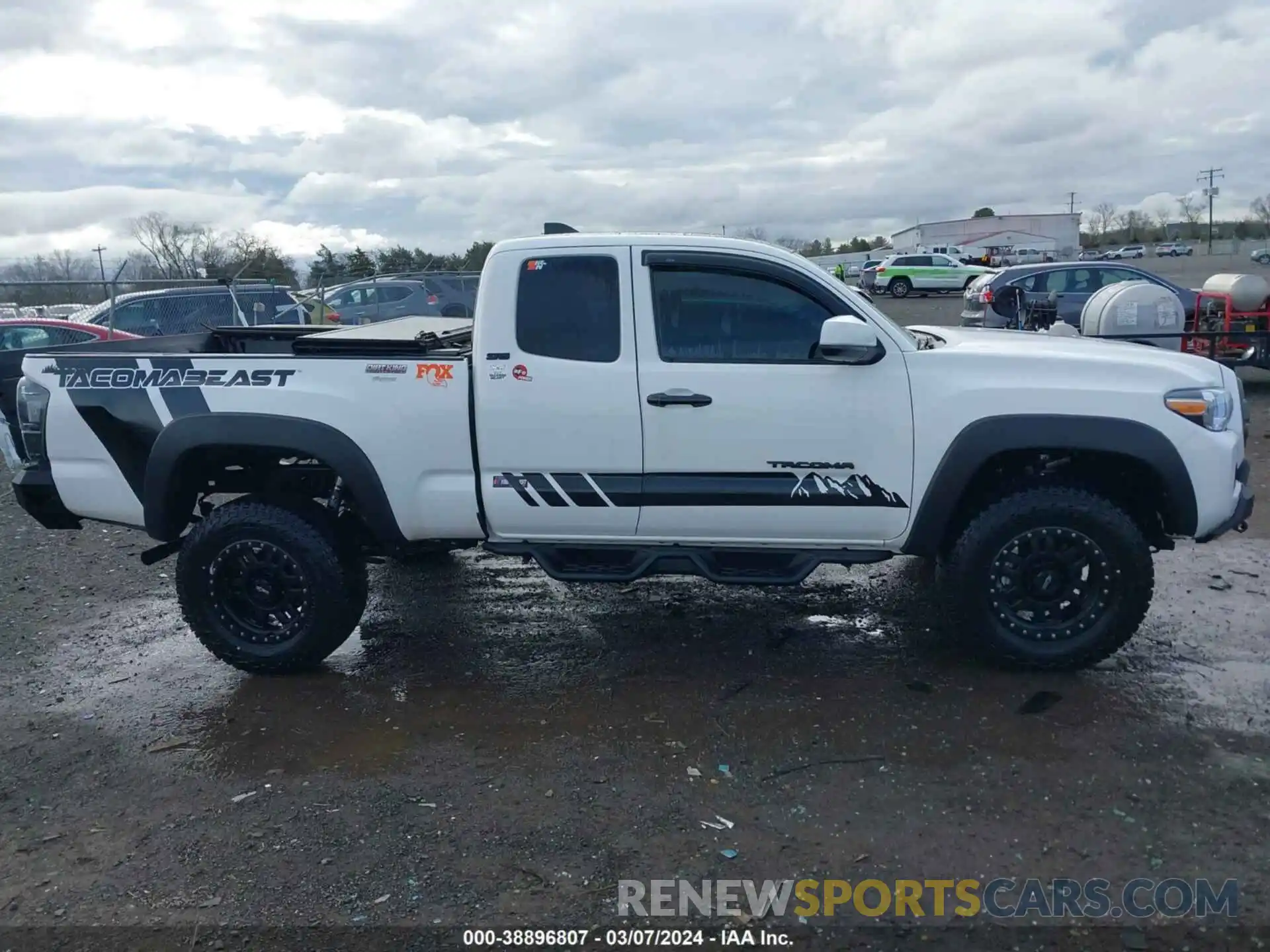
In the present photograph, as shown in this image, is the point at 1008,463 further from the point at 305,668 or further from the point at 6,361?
the point at 6,361

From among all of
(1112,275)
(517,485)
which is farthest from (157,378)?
(1112,275)

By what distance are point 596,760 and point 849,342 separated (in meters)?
2.05

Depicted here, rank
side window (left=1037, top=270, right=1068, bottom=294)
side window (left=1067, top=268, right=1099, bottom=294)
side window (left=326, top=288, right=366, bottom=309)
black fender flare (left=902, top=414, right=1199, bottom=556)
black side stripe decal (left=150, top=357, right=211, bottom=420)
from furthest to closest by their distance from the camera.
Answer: side window (left=326, top=288, right=366, bottom=309) < side window (left=1037, top=270, right=1068, bottom=294) < side window (left=1067, top=268, right=1099, bottom=294) < black side stripe decal (left=150, top=357, right=211, bottom=420) < black fender flare (left=902, top=414, right=1199, bottom=556)

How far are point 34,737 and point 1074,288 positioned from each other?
55.2 ft

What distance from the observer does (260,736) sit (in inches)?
174

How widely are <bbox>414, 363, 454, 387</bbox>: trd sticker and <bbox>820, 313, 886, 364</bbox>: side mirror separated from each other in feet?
5.58

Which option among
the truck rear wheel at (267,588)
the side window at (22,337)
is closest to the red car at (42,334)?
the side window at (22,337)

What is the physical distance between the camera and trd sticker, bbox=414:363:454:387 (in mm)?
4629

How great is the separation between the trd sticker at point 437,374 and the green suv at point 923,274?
111 feet

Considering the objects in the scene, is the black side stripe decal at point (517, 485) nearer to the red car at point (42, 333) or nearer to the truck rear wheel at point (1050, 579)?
the truck rear wheel at point (1050, 579)

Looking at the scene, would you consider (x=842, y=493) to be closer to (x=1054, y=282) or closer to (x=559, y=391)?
(x=559, y=391)

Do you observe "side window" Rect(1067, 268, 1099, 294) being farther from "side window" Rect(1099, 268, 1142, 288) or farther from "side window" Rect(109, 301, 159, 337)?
"side window" Rect(109, 301, 159, 337)

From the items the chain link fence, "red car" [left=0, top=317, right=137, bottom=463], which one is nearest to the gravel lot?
"red car" [left=0, top=317, right=137, bottom=463]

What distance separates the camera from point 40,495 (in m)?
5.00
